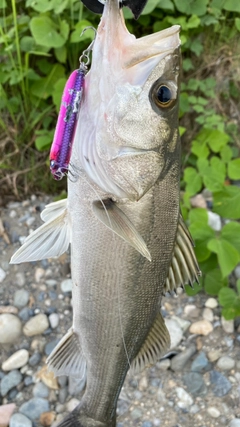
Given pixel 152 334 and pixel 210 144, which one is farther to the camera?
pixel 210 144

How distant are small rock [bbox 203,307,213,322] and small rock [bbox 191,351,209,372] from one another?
0.94ft

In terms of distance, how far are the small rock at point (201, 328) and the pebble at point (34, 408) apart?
1116 millimetres

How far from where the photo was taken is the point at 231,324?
9.83 ft

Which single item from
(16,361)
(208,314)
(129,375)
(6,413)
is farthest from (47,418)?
(208,314)

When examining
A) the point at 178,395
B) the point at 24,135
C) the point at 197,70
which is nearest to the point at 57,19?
the point at 24,135

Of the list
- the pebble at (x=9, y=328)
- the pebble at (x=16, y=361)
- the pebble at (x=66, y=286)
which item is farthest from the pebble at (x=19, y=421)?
the pebble at (x=66, y=286)

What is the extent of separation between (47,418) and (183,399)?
0.87 m

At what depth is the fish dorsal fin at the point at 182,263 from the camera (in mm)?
1744

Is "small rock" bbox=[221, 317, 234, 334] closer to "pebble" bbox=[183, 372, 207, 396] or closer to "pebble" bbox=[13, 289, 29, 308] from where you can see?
"pebble" bbox=[183, 372, 207, 396]

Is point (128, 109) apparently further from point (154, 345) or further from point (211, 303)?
point (211, 303)

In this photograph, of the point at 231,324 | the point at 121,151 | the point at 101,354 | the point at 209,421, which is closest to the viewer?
the point at 121,151

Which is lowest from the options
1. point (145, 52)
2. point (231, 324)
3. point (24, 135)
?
point (231, 324)

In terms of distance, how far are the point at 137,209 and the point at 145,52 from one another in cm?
56

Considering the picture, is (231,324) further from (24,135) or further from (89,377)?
(24,135)
